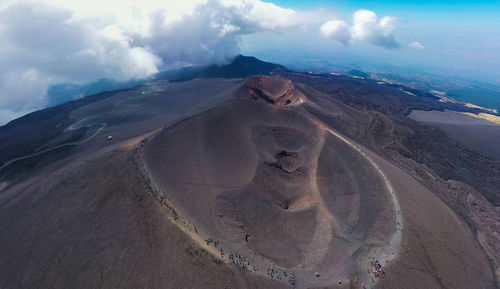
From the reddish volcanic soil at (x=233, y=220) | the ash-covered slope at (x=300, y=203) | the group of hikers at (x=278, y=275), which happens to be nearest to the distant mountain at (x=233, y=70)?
the ash-covered slope at (x=300, y=203)

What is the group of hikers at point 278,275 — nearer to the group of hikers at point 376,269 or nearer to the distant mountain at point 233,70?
the group of hikers at point 376,269

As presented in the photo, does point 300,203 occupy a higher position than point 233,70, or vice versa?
point 233,70

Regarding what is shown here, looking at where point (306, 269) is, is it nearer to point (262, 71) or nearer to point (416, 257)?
point (416, 257)

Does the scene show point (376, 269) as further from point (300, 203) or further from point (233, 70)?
point (233, 70)

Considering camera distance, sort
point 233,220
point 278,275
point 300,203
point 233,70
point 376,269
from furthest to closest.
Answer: point 233,70
point 300,203
point 233,220
point 376,269
point 278,275

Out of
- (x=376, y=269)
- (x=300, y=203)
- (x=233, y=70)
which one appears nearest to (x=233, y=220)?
(x=300, y=203)

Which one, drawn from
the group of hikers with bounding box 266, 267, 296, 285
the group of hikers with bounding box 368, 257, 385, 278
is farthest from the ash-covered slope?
the group of hikers with bounding box 368, 257, 385, 278

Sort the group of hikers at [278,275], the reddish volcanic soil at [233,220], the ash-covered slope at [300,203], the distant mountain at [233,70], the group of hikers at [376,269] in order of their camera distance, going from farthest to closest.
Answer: the distant mountain at [233,70] < the ash-covered slope at [300,203] < the group of hikers at [376,269] < the reddish volcanic soil at [233,220] < the group of hikers at [278,275]

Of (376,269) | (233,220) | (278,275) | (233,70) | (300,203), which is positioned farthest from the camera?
(233,70)

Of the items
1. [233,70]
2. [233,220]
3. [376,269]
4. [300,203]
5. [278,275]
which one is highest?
[233,70]
